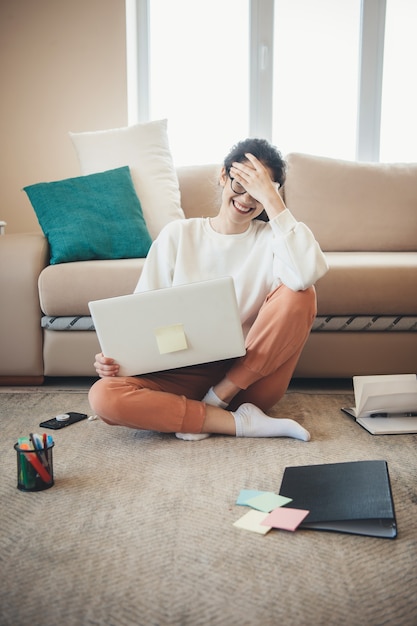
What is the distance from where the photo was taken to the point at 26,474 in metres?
1.28

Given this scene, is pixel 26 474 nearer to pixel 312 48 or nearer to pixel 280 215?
pixel 280 215

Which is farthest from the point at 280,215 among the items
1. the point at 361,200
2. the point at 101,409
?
the point at 361,200

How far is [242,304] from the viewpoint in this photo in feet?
5.62

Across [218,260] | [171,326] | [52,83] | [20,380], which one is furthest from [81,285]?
[52,83]

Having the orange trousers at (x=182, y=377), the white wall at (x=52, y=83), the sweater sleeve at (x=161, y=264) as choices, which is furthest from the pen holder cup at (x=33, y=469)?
the white wall at (x=52, y=83)

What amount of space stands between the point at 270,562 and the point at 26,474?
56 centimetres

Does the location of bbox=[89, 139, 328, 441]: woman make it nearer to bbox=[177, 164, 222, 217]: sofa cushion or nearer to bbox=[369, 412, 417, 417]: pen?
bbox=[369, 412, 417, 417]: pen

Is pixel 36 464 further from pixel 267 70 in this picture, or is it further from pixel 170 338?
pixel 267 70

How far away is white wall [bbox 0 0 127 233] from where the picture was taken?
316 centimetres

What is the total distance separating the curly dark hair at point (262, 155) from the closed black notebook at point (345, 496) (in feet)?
2.62

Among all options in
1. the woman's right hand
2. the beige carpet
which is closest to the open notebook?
the beige carpet

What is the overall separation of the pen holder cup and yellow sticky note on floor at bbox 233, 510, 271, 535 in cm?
43

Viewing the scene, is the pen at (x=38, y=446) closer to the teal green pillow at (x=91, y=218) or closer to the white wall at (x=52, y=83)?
the teal green pillow at (x=91, y=218)

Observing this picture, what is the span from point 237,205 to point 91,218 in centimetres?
84
